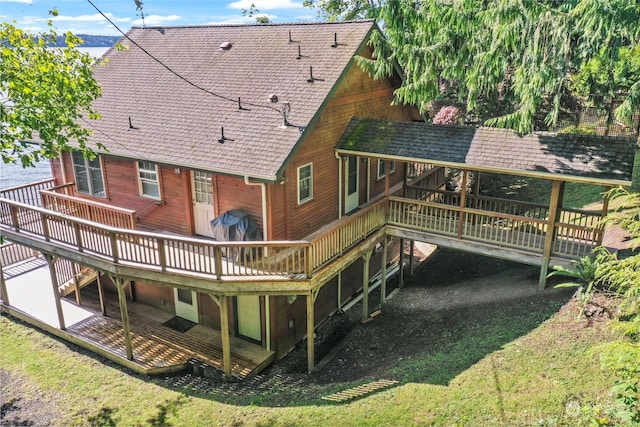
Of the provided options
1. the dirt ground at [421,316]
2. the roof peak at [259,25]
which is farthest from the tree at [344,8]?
the dirt ground at [421,316]

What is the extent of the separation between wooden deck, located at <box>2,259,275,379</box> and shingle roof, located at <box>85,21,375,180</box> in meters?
4.98

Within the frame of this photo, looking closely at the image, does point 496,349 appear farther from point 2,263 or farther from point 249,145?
point 2,263

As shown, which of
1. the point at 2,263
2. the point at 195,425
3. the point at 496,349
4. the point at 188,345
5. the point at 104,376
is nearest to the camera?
the point at 195,425

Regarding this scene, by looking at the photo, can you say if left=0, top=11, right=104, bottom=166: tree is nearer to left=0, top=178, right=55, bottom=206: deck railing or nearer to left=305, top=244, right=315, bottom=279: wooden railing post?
left=305, top=244, right=315, bottom=279: wooden railing post

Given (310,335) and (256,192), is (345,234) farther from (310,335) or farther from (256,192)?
(310,335)

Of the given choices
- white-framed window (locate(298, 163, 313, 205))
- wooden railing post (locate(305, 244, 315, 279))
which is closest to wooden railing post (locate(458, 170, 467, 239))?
white-framed window (locate(298, 163, 313, 205))

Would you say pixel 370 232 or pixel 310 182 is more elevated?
pixel 310 182

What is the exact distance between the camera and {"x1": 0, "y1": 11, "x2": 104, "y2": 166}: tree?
374 inches

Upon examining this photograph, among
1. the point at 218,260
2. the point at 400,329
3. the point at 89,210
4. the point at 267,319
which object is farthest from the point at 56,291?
the point at 400,329

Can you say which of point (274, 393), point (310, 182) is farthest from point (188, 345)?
point (310, 182)

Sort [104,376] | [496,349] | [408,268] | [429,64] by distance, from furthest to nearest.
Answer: [408,268], [429,64], [104,376], [496,349]

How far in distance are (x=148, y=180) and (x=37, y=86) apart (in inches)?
182

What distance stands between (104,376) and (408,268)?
11.0 metres

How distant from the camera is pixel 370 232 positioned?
14.2 meters
